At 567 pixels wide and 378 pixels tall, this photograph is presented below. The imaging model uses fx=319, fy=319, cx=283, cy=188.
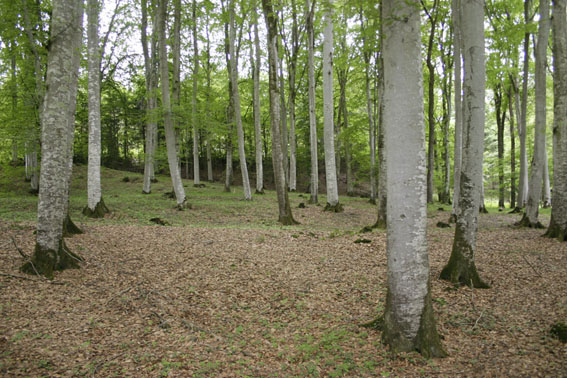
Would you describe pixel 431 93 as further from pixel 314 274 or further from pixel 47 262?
pixel 47 262

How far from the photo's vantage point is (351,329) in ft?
14.2

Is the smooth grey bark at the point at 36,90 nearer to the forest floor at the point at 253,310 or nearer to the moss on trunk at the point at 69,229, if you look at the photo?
the forest floor at the point at 253,310

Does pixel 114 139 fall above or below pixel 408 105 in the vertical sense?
above

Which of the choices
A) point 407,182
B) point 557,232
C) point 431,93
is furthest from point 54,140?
point 431,93

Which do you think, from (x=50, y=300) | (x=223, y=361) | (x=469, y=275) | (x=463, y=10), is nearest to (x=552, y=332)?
(x=469, y=275)

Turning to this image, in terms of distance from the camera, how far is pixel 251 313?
4.98 m

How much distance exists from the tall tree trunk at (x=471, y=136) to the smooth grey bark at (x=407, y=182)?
2.38 m

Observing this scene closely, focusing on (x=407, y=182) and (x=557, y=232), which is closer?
(x=407, y=182)

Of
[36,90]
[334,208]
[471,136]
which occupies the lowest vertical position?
[334,208]

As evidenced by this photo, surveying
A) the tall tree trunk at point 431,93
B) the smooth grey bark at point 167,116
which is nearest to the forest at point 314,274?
the tall tree trunk at point 431,93

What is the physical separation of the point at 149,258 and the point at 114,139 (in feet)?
87.2

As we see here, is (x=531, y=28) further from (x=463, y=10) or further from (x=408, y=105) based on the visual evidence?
(x=408, y=105)

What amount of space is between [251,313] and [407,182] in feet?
10.2

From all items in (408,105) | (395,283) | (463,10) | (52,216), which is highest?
(463,10)
